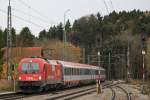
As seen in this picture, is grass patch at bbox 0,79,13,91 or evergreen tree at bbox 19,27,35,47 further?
evergreen tree at bbox 19,27,35,47

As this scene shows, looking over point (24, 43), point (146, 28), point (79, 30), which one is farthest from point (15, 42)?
point (146, 28)

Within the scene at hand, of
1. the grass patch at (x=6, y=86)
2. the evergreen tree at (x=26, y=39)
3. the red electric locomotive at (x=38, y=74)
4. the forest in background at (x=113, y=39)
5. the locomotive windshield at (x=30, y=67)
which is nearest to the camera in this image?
the red electric locomotive at (x=38, y=74)

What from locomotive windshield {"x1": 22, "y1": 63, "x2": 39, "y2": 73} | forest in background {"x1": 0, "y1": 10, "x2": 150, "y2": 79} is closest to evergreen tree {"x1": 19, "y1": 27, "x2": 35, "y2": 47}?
forest in background {"x1": 0, "y1": 10, "x2": 150, "y2": 79}

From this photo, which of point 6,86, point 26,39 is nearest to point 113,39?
point 26,39

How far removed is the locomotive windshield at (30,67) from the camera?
38656 mm

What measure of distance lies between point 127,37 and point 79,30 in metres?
33.4

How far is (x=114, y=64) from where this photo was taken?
385 ft

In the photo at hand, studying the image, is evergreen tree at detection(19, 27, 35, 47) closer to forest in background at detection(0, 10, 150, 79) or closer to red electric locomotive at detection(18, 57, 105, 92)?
forest in background at detection(0, 10, 150, 79)

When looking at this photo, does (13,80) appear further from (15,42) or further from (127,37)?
(15,42)

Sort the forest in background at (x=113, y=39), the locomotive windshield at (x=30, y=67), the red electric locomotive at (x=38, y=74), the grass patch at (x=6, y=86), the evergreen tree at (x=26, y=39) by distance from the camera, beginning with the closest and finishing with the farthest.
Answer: the red electric locomotive at (x=38, y=74)
the locomotive windshield at (x=30, y=67)
the grass patch at (x=6, y=86)
the forest in background at (x=113, y=39)
the evergreen tree at (x=26, y=39)

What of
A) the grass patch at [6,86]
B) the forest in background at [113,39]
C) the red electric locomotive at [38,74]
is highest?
the forest in background at [113,39]

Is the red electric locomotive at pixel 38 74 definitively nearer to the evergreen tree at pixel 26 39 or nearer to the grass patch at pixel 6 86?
the grass patch at pixel 6 86

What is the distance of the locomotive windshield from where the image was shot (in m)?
Result: 38.7

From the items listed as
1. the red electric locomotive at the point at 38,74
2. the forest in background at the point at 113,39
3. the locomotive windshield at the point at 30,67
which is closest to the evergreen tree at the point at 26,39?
the forest in background at the point at 113,39
